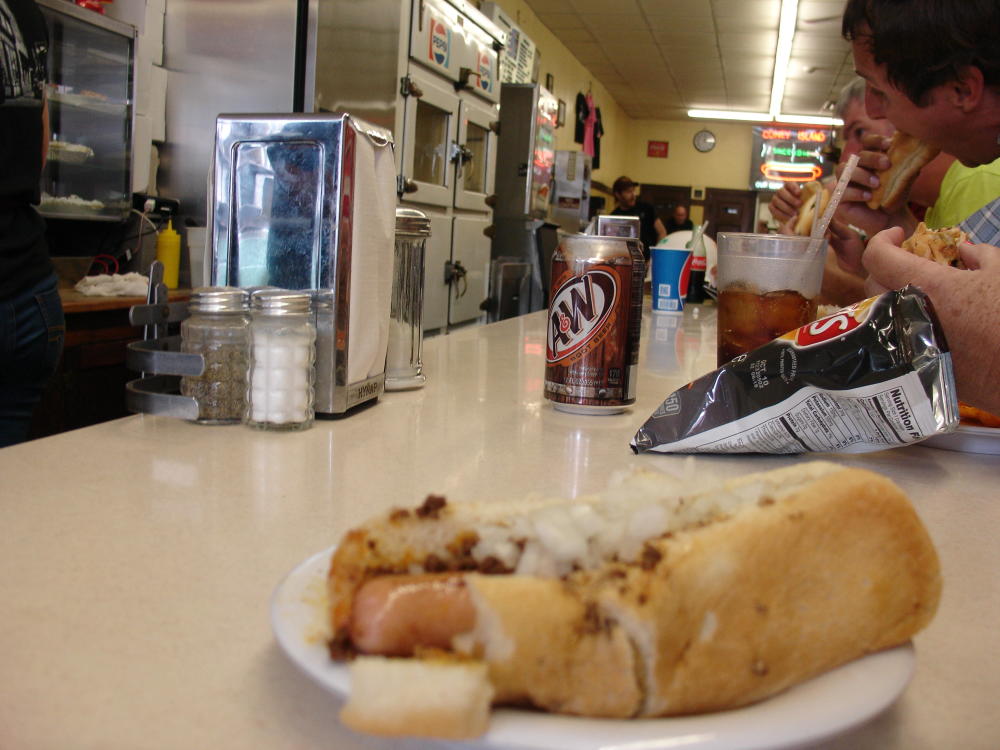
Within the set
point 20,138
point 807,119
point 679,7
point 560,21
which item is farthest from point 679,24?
point 20,138

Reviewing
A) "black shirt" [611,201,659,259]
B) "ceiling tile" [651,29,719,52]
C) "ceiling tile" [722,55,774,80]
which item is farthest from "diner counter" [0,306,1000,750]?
"black shirt" [611,201,659,259]

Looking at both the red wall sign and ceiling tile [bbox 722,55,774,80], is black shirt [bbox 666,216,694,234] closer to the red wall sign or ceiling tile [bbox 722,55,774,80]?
the red wall sign

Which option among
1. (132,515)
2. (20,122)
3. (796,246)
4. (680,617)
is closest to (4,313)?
(20,122)

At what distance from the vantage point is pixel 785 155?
39.5ft

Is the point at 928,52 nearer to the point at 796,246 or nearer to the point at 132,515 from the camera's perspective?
the point at 796,246

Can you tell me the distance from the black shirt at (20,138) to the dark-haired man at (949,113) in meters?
1.68

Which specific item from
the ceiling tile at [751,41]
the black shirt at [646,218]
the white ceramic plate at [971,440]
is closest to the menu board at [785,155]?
the black shirt at [646,218]

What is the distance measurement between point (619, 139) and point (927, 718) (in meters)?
12.1

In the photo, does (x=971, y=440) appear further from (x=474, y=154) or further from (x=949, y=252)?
(x=474, y=154)

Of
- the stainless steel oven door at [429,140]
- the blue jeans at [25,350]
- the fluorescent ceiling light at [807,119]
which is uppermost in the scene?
the fluorescent ceiling light at [807,119]

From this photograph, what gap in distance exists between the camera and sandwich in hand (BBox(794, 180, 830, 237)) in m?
2.04

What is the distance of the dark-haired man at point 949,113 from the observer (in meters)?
0.92

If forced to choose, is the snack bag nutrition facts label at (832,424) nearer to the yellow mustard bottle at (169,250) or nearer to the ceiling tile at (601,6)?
the yellow mustard bottle at (169,250)

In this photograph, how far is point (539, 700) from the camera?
342 mm
